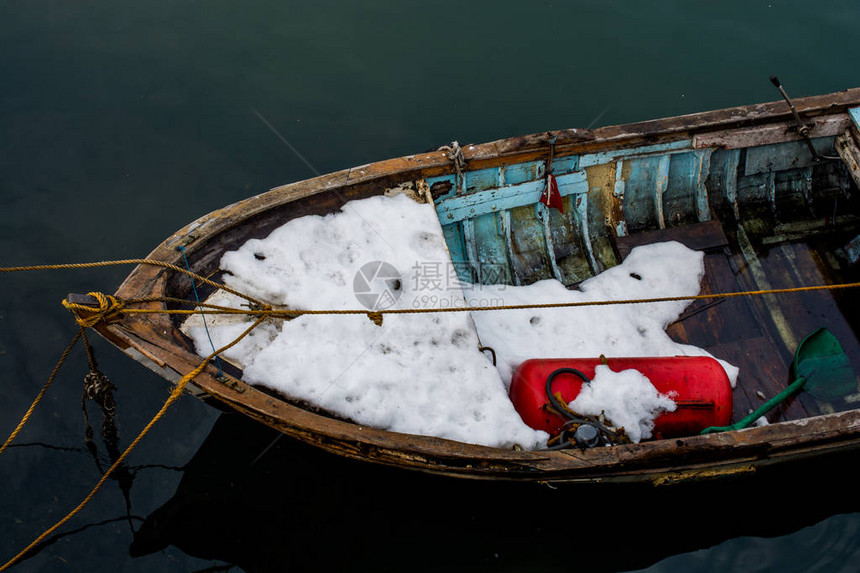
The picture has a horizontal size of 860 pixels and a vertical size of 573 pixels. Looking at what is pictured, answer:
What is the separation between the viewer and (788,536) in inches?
211

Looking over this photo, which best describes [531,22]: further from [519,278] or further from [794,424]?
[794,424]

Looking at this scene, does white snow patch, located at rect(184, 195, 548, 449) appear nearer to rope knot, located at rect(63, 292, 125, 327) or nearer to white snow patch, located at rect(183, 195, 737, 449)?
white snow patch, located at rect(183, 195, 737, 449)

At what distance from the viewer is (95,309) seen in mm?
4027

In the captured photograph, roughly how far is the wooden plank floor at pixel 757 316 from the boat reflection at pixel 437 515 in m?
0.71

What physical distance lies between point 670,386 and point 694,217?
239cm

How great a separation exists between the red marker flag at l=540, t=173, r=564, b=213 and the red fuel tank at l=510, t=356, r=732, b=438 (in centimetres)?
166

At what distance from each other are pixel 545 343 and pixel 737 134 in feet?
8.74

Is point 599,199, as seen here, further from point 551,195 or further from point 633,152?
point 551,195

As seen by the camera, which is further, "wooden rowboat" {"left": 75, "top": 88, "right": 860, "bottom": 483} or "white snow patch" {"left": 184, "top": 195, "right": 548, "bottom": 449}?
"wooden rowboat" {"left": 75, "top": 88, "right": 860, "bottom": 483}

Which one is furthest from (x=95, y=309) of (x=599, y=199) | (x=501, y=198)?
(x=599, y=199)

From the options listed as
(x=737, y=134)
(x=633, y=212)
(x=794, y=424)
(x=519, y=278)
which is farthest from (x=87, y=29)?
(x=794, y=424)

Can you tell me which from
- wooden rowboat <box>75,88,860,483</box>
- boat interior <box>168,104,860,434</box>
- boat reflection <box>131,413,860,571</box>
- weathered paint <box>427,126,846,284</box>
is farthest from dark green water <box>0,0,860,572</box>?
weathered paint <box>427,126,846,284</box>

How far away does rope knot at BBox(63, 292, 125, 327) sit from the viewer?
13.1ft

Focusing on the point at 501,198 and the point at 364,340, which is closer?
the point at 364,340
